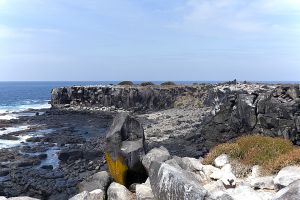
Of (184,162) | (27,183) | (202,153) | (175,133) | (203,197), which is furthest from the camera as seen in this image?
(175,133)

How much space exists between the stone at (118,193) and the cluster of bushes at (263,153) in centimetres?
392

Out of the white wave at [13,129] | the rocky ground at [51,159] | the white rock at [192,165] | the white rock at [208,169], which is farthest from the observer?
the white wave at [13,129]

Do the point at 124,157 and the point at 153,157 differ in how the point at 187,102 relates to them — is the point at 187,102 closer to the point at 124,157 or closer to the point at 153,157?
the point at 124,157

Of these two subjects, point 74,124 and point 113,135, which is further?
point 74,124

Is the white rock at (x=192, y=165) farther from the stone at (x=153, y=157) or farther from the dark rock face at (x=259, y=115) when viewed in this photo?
the dark rock face at (x=259, y=115)

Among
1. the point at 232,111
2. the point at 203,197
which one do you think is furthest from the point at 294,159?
the point at 232,111

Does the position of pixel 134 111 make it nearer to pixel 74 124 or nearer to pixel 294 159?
pixel 74 124

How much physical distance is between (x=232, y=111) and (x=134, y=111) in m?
43.5

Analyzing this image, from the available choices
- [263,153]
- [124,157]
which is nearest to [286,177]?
[263,153]

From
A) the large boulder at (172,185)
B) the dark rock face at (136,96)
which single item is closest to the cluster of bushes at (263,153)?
the large boulder at (172,185)

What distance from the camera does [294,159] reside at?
13508 millimetres

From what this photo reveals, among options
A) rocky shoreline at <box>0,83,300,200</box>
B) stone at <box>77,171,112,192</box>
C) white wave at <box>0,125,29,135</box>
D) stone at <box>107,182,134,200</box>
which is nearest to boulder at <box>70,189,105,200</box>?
rocky shoreline at <box>0,83,300,200</box>

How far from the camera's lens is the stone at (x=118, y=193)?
13828mm

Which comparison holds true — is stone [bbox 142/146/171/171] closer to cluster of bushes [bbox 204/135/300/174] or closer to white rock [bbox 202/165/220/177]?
white rock [bbox 202/165/220/177]
